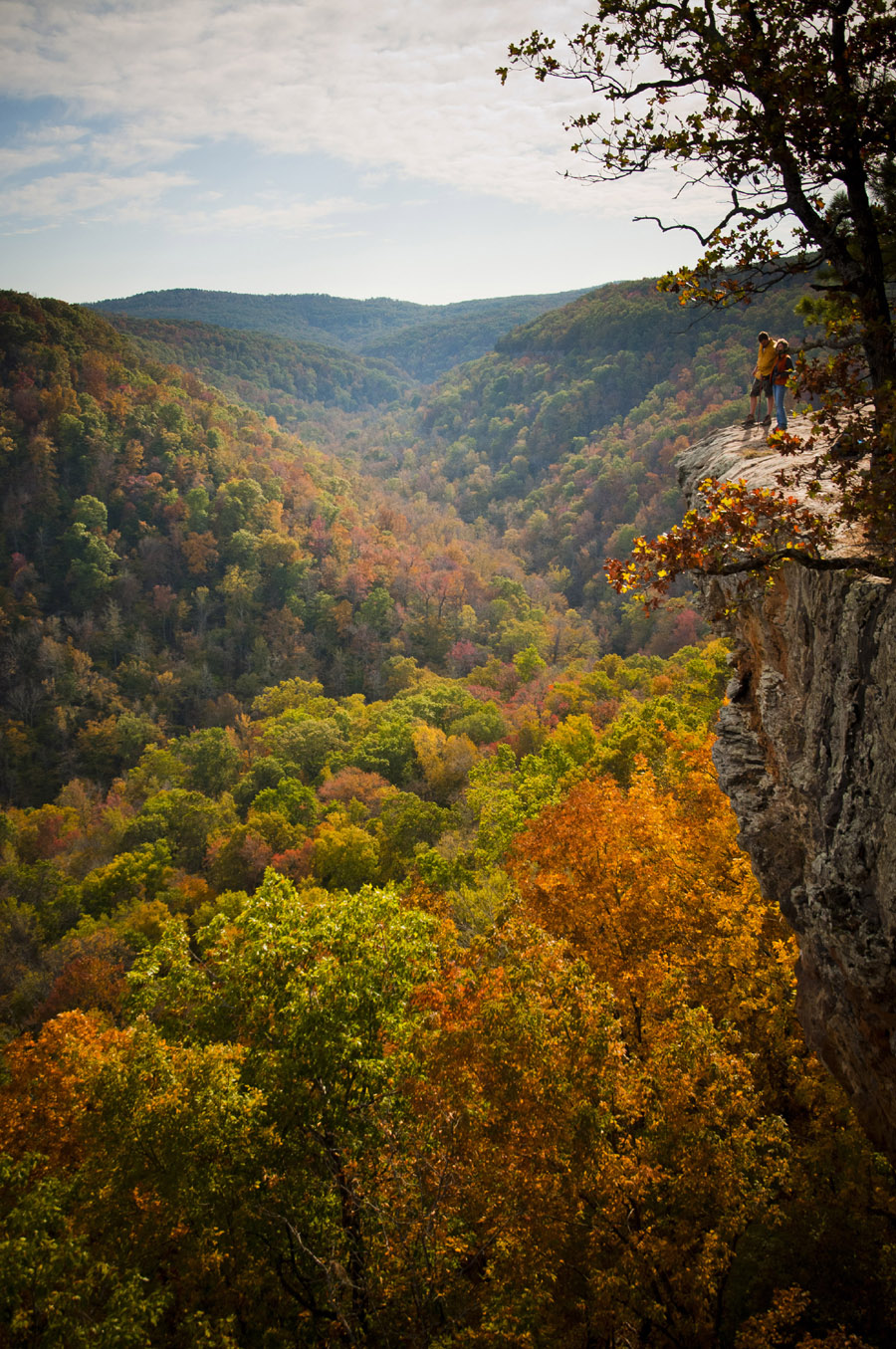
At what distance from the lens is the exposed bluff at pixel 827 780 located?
22.6 feet

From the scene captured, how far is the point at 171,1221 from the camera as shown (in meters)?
9.35

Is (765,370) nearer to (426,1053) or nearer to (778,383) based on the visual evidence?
(778,383)

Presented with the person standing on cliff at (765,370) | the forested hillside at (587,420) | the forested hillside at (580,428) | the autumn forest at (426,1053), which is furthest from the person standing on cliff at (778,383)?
the forested hillside at (587,420)

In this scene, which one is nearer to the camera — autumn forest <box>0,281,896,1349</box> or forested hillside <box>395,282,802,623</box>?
autumn forest <box>0,281,896,1349</box>

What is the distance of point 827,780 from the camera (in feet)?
25.4

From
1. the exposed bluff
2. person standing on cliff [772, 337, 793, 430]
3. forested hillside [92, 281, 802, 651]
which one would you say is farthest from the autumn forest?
forested hillside [92, 281, 802, 651]

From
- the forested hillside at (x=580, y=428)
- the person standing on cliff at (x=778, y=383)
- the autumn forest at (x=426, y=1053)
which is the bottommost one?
the autumn forest at (x=426, y=1053)

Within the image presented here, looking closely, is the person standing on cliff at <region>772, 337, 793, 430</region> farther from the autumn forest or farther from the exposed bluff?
the autumn forest

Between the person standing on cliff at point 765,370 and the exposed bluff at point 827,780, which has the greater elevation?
the person standing on cliff at point 765,370

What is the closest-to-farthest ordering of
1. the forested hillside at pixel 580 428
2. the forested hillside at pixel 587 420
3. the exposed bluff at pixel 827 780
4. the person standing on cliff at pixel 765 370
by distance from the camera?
the exposed bluff at pixel 827 780
the person standing on cliff at pixel 765 370
the forested hillside at pixel 580 428
the forested hillside at pixel 587 420

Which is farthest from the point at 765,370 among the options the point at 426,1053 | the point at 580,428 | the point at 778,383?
the point at 580,428

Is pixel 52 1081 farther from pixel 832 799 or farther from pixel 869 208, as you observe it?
pixel 869 208

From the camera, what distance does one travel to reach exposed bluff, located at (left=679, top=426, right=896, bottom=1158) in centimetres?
689

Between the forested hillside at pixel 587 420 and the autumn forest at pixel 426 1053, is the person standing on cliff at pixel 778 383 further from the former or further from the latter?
the forested hillside at pixel 587 420
